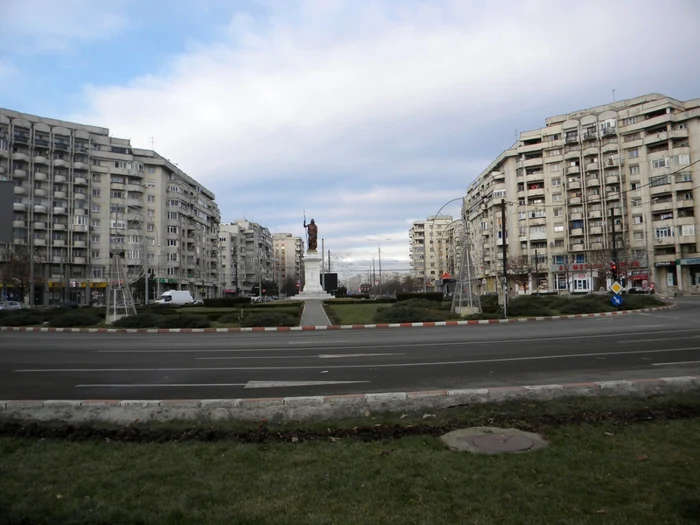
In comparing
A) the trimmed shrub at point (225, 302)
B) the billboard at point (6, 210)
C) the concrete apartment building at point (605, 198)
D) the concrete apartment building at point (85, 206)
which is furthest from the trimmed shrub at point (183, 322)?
the concrete apartment building at point (605, 198)

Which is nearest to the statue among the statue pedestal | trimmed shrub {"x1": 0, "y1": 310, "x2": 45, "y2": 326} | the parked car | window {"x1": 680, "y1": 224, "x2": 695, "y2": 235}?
the statue pedestal

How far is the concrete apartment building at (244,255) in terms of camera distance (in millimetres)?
127125

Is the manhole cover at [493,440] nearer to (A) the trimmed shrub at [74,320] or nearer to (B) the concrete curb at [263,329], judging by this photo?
(B) the concrete curb at [263,329]

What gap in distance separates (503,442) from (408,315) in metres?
22.0

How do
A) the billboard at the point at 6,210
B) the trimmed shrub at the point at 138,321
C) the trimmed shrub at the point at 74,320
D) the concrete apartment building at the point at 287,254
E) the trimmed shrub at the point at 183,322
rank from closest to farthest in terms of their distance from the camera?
the billboard at the point at 6,210
the trimmed shrub at the point at 183,322
the trimmed shrub at the point at 138,321
the trimmed shrub at the point at 74,320
the concrete apartment building at the point at 287,254

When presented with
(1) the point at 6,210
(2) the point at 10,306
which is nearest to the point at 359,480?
(1) the point at 6,210

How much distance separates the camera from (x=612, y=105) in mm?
72938

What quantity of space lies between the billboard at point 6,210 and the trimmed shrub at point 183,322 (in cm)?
1941

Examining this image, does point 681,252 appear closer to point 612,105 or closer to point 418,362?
point 612,105

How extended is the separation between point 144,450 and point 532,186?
3233 inches

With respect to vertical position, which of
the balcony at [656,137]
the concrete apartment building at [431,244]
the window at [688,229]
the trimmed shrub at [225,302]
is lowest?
the trimmed shrub at [225,302]

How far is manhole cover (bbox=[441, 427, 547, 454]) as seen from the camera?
16.6 ft

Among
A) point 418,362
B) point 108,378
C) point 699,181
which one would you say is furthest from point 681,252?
point 108,378

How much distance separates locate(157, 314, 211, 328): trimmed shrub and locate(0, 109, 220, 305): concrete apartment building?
125 ft
